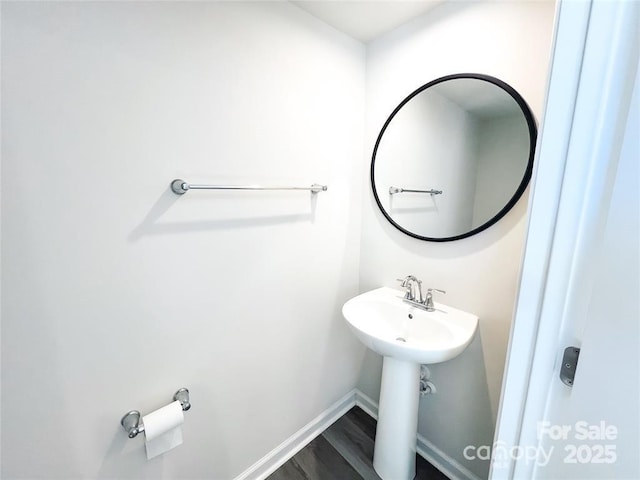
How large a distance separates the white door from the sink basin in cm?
42

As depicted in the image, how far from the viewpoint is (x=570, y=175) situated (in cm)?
50

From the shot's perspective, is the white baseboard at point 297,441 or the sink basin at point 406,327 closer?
the sink basin at point 406,327

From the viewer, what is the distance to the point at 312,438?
1554mm

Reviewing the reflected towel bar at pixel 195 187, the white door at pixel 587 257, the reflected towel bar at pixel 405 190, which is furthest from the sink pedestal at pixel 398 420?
the reflected towel bar at pixel 195 187

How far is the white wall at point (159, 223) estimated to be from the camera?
0.72 meters

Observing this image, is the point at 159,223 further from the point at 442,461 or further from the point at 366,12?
the point at 442,461

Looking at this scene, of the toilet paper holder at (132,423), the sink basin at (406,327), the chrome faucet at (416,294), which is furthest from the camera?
the chrome faucet at (416,294)

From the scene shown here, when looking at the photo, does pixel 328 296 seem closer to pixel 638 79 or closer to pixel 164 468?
pixel 164 468

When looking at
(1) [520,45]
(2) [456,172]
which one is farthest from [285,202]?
(1) [520,45]

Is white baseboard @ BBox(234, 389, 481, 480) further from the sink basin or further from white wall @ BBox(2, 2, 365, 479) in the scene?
the sink basin

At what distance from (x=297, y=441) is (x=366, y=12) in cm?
231

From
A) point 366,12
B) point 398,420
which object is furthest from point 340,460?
point 366,12

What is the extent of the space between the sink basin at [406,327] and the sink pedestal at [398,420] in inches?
6.3

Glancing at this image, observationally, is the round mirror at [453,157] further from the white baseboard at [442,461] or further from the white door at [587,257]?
the white baseboard at [442,461]
